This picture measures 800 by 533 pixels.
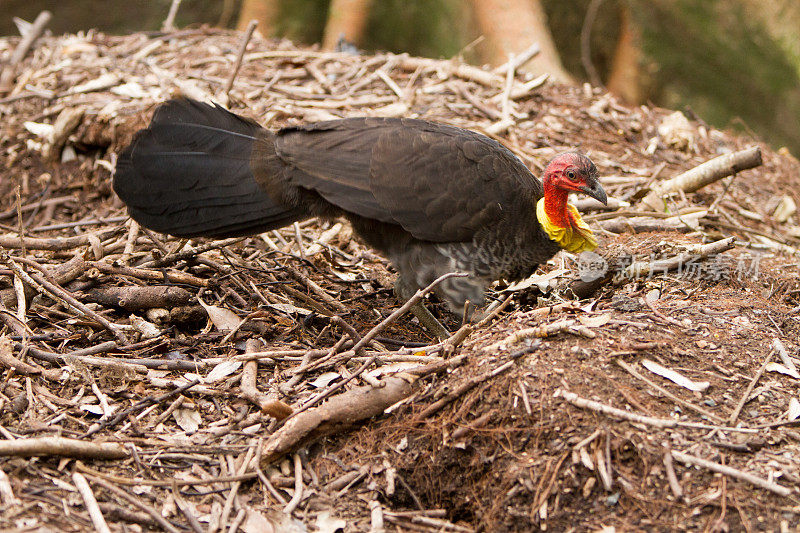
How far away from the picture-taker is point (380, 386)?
275 centimetres

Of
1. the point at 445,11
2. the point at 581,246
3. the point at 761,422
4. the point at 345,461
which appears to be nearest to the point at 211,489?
the point at 345,461

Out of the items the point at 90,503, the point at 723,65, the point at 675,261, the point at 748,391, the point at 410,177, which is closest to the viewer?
the point at 90,503

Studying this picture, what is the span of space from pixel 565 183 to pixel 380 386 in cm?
141

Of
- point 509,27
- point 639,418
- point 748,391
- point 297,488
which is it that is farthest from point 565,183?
point 509,27

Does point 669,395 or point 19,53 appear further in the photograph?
point 19,53

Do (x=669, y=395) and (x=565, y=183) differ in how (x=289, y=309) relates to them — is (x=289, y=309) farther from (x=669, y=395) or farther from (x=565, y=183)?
(x=669, y=395)

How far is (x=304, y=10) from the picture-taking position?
8141 millimetres

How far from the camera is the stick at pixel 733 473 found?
7.44ft

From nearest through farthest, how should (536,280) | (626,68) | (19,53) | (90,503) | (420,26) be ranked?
(90,503) → (536,280) → (19,53) → (420,26) → (626,68)

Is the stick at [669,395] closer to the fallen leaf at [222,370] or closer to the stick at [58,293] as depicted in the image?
the fallen leaf at [222,370]

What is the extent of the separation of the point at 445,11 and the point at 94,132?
4.27 meters

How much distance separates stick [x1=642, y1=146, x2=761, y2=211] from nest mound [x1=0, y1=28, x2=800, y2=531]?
78mm

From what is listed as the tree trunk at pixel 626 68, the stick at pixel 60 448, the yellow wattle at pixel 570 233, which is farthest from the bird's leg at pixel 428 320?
the tree trunk at pixel 626 68

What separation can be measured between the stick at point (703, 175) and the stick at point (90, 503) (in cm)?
337
